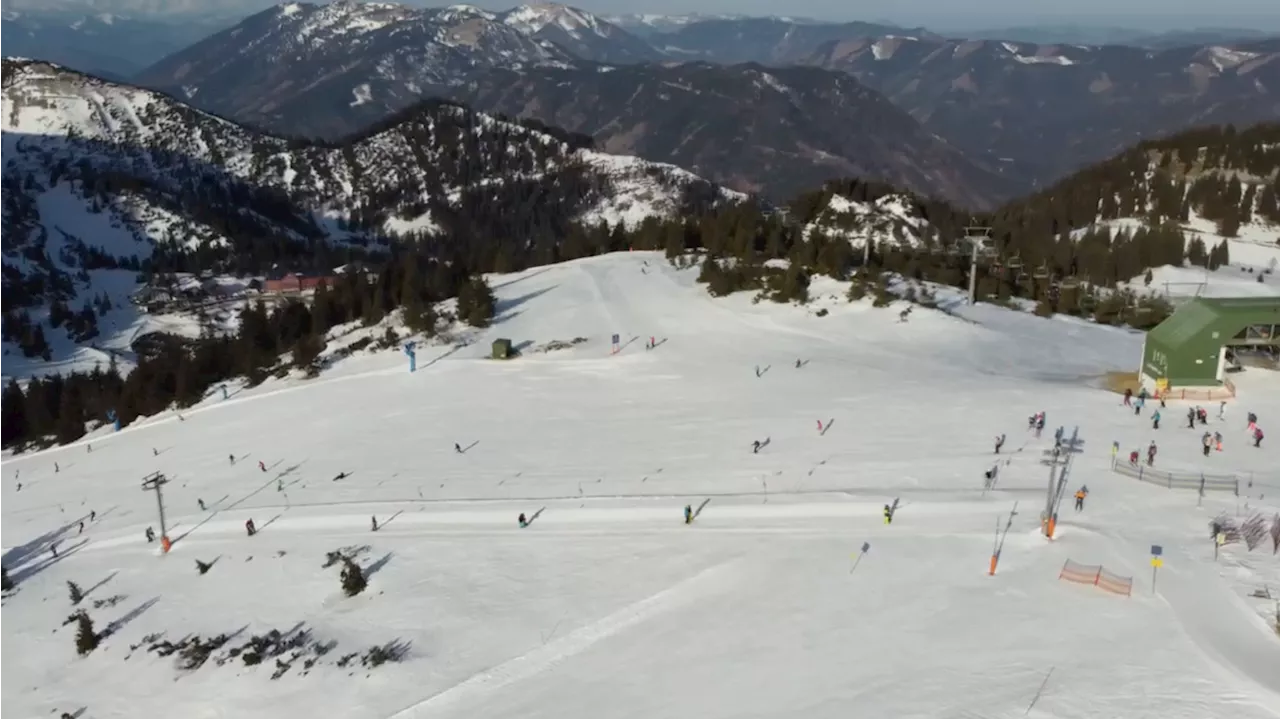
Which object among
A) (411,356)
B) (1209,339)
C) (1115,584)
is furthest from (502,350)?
(1115,584)

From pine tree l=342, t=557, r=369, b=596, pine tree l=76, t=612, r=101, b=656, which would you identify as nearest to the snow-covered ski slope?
pine tree l=342, t=557, r=369, b=596

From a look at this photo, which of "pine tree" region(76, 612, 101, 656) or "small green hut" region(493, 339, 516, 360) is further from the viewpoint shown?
"small green hut" region(493, 339, 516, 360)

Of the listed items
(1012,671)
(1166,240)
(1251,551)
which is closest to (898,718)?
(1012,671)

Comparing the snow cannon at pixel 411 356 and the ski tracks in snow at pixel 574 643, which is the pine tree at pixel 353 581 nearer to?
the ski tracks in snow at pixel 574 643

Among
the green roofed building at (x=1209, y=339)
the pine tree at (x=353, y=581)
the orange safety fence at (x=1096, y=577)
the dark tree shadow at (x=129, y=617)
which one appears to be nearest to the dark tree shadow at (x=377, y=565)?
the pine tree at (x=353, y=581)

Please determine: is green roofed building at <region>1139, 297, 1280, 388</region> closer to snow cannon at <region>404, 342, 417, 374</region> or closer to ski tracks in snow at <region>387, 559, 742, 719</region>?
ski tracks in snow at <region>387, 559, 742, 719</region>

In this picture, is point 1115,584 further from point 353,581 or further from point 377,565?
point 377,565

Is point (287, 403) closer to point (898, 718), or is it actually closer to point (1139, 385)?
point (898, 718)
